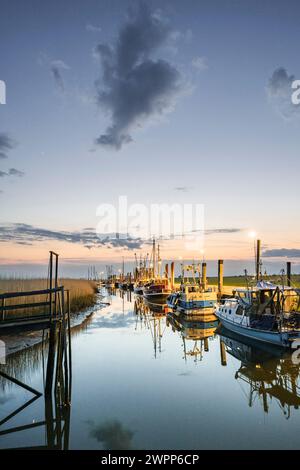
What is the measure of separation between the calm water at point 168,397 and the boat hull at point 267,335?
0.80 meters

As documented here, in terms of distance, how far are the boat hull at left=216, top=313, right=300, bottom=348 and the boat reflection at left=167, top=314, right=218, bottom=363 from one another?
250cm

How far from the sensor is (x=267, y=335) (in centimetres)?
2395

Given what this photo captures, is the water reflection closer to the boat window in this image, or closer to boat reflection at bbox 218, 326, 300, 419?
boat reflection at bbox 218, 326, 300, 419

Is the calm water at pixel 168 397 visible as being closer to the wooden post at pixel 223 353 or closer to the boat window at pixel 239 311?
the wooden post at pixel 223 353

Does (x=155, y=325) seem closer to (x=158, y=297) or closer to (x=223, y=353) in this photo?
(x=223, y=353)

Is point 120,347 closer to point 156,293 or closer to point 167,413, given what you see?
point 167,413

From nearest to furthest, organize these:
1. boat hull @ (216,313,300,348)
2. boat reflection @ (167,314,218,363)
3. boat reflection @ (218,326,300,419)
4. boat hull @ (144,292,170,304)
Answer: boat reflection @ (218,326,300,419) → boat hull @ (216,313,300,348) → boat reflection @ (167,314,218,363) → boat hull @ (144,292,170,304)

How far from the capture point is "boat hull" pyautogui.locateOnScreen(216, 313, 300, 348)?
22.2 m

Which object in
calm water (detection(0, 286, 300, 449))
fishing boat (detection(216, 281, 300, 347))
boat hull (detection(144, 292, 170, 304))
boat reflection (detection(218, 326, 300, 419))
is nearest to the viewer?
calm water (detection(0, 286, 300, 449))

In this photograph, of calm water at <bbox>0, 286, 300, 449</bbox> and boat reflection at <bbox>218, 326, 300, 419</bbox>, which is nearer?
calm water at <bbox>0, 286, 300, 449</bbox>

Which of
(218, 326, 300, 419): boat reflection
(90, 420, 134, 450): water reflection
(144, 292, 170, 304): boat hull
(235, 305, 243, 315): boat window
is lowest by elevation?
(144, 292, 170, 304): boat hull

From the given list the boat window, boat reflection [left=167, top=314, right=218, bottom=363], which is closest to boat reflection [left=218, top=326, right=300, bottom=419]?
boat reflection [left=167, top=314, right=218, bottom=363]

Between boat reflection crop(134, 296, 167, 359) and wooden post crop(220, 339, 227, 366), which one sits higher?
wooden post crop(220, 339, 227, 366)

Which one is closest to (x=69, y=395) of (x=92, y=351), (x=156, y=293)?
(x=92, y=351)
